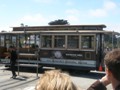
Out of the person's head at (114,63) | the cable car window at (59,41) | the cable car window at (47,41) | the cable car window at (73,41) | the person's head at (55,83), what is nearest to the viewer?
the person's head at (55,83)

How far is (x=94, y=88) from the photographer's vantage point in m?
3.15

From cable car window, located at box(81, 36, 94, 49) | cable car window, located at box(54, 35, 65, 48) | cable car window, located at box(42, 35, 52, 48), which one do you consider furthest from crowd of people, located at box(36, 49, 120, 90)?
cable car window, located at box(42, 35, 52, 48)

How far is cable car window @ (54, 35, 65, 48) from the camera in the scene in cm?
2012

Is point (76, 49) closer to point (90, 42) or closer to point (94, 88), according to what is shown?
point (90, 42)

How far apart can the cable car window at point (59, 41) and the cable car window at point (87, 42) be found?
1.22 metres

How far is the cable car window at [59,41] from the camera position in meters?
20.1

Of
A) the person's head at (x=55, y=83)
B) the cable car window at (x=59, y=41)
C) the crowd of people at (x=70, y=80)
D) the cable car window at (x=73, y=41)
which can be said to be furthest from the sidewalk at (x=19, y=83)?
the person's head at (x=55, y=83)

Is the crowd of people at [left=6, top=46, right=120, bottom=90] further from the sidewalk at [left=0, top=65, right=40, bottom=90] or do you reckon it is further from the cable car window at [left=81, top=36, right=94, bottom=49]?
the cable car window at [left=81, top=36, right=94, bottom=49]

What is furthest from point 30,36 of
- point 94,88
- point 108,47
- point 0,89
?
point 94,88

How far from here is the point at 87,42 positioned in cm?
1941

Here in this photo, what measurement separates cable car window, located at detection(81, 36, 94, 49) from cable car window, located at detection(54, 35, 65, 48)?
1.22 meters

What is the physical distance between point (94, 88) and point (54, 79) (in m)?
0.93

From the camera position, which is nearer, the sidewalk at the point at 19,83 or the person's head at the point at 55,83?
the person's head at the point at 55,83

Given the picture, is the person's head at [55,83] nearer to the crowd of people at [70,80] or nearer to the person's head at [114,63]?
the crowd of people at [70,80]
